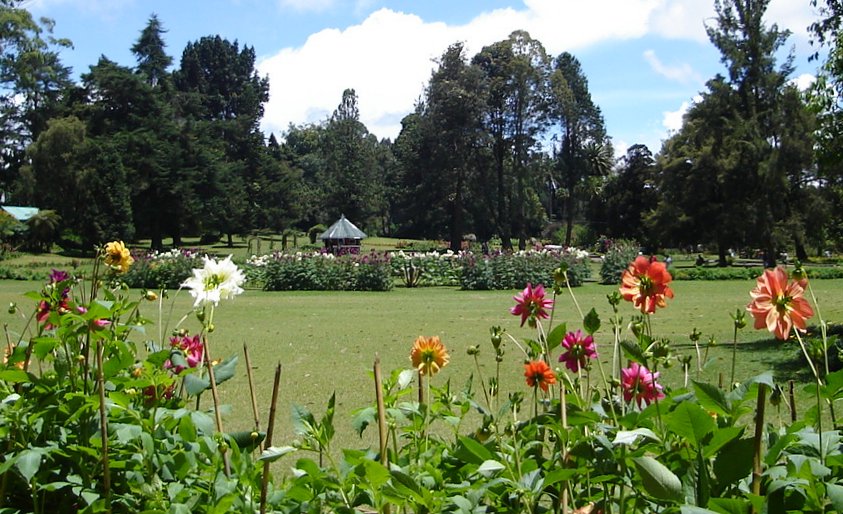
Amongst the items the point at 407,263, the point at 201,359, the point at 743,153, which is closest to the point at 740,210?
the point at 743,153

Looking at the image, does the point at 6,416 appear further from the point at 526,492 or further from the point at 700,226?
the point at 700,226

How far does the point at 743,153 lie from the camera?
29766 millimetres

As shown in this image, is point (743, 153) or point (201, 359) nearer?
point (201, 359)

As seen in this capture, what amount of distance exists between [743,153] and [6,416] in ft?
103

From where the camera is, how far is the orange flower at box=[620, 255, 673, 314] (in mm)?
1444

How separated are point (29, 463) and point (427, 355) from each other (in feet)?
2.40

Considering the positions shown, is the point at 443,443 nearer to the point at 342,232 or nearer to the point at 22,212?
the point at 342,232

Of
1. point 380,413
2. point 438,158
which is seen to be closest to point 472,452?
point 380,413

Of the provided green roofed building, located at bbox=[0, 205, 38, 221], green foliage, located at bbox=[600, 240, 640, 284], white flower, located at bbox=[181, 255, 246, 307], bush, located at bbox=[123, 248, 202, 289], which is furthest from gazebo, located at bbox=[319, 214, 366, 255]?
white flower, located at bbox=[181, 255, 246, 307]

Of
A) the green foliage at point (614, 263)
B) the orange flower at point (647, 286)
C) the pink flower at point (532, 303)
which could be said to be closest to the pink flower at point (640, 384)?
the orange flower at point (647, 286)

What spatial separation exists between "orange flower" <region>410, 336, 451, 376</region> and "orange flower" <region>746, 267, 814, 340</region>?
0.60 metres

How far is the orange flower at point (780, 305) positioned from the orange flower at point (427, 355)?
1.96 ft

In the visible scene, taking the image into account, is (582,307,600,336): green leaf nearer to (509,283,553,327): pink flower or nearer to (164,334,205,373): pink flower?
(509,283,553,327): pink flower

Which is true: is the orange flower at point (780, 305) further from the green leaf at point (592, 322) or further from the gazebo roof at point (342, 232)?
the gazebo roof at point (342, 232)
